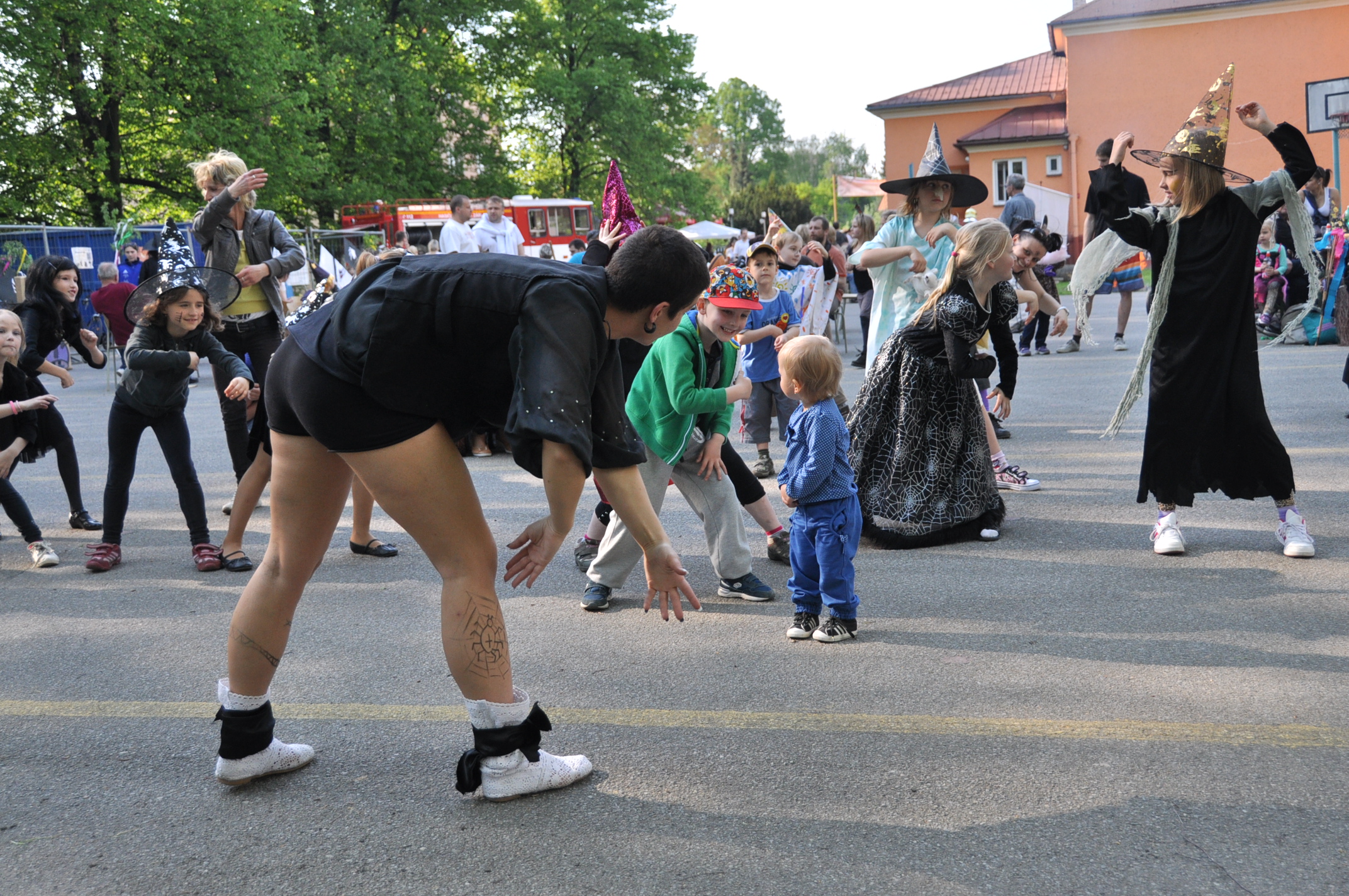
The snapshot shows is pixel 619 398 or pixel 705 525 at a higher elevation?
pixel 619 398

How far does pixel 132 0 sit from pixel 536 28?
17444mm

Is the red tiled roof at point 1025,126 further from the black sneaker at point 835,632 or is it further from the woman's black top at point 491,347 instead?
→ the woman's black top at point 491,347

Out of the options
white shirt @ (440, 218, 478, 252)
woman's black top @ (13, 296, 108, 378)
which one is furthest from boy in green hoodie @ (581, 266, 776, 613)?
white shirt @ (440, 218, 478, 252)

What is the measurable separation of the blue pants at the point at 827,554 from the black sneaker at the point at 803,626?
0.07 feet

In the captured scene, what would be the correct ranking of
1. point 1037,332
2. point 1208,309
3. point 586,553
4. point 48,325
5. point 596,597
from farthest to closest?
point 1037,332, point 48,325, point 586,553, point 1208,309, point 596,597

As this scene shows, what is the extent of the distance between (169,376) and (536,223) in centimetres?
2925

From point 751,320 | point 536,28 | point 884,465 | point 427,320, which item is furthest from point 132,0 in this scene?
point 427,320

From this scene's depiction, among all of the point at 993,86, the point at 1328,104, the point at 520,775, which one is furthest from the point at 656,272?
the point at 993,86

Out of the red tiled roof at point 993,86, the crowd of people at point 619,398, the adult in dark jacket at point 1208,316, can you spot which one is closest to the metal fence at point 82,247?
the crowd of people at point 619,398

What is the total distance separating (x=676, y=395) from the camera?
15.4ft

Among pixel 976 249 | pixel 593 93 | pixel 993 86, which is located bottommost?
pixel 976 249

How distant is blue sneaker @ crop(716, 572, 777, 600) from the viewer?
5000mm

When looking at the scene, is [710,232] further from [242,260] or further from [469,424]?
[469,424]

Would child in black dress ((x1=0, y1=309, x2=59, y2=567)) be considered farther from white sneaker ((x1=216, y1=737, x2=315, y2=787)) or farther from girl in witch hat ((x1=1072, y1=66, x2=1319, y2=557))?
girl in witch hat ((x1=1072, y1=66, x2=1319, y2=557))
